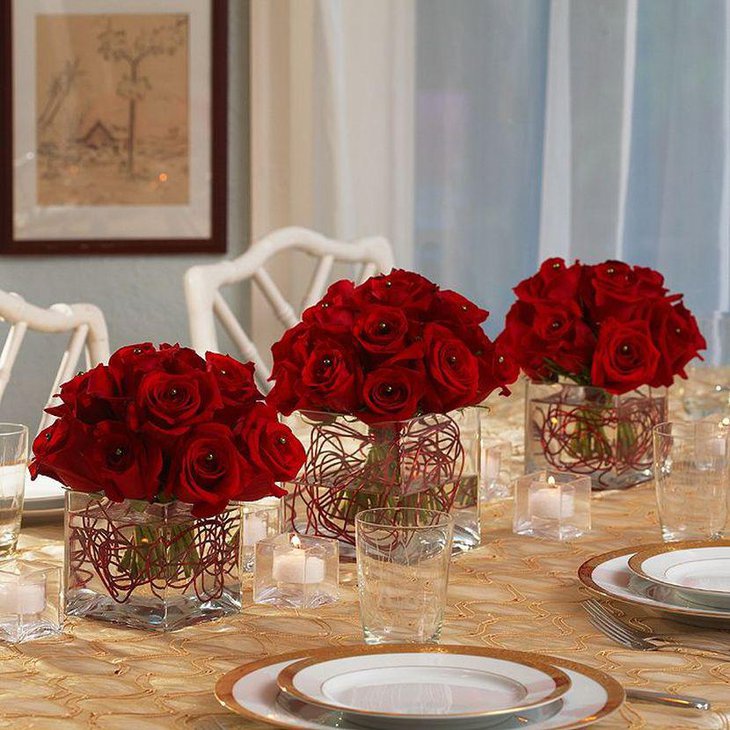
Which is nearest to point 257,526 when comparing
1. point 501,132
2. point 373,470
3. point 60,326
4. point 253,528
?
point 253,528

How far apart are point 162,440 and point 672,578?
427 mm

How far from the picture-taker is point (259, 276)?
2.13 metres

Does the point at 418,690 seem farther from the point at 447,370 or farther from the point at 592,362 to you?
the point at 592,362

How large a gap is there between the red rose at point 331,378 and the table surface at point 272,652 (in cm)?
15

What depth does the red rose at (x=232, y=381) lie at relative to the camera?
41.7 inches

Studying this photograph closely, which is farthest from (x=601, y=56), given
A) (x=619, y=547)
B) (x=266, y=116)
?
(x=619, y=547)

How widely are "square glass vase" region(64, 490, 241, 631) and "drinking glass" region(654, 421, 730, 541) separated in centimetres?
42

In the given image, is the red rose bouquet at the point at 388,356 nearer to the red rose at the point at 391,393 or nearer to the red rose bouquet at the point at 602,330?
the red rose at the point at 391,393

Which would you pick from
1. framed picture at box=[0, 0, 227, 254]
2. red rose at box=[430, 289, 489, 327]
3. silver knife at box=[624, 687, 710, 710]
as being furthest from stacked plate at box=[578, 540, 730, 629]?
framed picture at box=[0, 0, 227, 254]

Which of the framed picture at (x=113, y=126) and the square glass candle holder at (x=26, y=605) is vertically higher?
the framed picture at (x=113, y=126)

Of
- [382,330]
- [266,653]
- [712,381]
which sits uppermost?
[382,330]

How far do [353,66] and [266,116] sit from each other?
246 millimetres

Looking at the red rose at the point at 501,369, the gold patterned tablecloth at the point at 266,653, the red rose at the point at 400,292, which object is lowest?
the gold patterned tablecloth at the point at 266,653

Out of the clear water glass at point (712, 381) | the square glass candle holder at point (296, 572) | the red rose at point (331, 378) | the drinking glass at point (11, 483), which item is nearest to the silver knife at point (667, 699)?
the square glass candle holder at point (296, 572)
